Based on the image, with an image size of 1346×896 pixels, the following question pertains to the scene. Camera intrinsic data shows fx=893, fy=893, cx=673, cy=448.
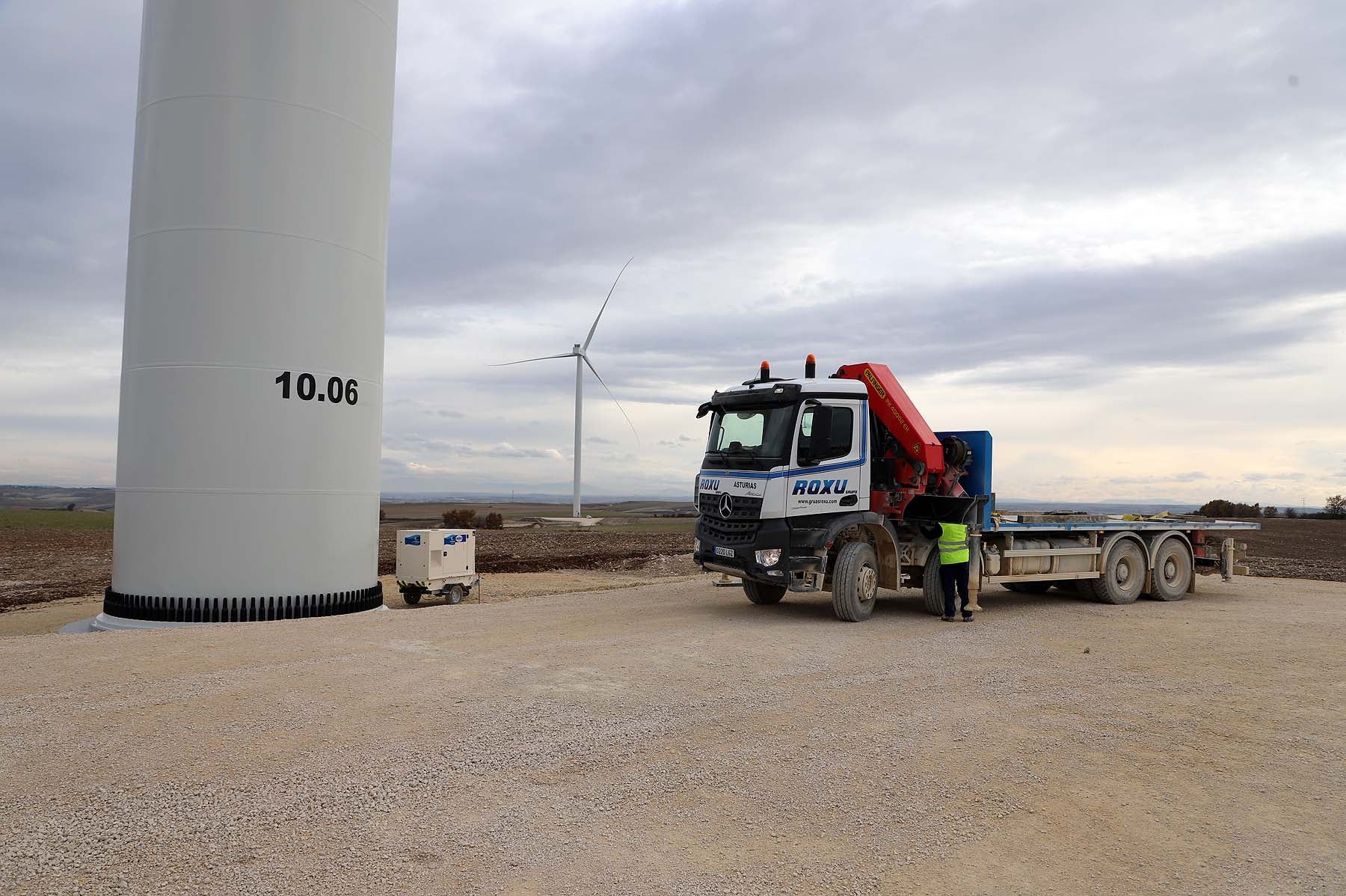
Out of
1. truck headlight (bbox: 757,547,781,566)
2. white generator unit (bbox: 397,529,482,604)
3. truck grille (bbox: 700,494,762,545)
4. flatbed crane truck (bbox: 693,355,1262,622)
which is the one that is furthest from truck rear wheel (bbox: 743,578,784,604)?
white generator unit (bbox: 397,529,482,604)

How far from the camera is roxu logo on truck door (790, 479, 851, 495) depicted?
1221 centimetres

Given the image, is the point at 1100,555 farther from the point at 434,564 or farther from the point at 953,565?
the point at 434,564

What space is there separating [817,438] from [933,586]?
10.8ft

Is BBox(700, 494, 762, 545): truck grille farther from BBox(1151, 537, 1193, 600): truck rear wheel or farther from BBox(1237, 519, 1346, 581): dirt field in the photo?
BBox(1237, 519, 1346, 581): dirt field

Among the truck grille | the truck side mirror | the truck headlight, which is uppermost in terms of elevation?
the truck side mirror

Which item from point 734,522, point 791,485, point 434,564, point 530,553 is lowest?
point 530,553

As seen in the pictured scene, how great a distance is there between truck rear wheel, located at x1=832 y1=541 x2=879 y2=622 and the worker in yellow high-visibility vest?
1041mm

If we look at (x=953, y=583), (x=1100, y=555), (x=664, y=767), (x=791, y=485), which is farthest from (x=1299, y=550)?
(x=664, y=767)

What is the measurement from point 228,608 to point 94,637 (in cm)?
196

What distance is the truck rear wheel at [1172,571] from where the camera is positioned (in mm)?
16062

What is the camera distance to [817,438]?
12.3 m

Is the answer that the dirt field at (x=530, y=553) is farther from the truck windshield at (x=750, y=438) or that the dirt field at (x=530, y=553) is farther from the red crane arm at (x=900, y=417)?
the red crane arm at (x=900, y=417)

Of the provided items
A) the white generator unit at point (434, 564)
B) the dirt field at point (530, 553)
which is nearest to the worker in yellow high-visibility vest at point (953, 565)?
the white generator unit at point (434, 564)

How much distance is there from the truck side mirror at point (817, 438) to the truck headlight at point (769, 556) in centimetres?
124
